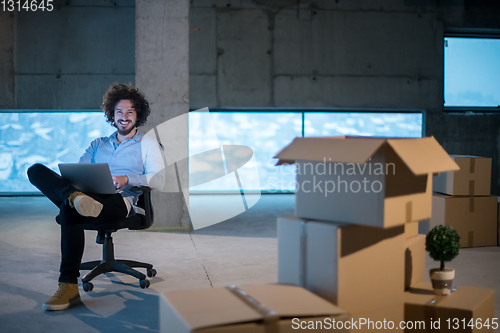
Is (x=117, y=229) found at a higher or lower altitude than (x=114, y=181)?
lower

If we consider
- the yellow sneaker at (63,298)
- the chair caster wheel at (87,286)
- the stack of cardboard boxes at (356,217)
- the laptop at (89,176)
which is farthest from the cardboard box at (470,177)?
the yellow sneaker at (63,298)

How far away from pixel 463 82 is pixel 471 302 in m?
6.12

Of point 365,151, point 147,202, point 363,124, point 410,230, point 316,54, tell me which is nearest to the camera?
point 365,151

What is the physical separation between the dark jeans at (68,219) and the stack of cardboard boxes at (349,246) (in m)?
1.01

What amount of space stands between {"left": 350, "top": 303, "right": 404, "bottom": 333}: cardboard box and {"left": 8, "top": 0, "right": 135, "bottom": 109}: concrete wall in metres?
5.60

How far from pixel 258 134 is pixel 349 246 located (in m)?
5.43

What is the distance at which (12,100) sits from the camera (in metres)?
6.50

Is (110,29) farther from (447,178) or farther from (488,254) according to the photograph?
(488,254)

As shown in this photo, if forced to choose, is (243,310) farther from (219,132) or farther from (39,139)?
(39,139)

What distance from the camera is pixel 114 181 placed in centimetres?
256

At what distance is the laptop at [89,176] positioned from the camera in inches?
92.7

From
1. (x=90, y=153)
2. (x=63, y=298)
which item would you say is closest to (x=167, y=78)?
(x=90, y=153)

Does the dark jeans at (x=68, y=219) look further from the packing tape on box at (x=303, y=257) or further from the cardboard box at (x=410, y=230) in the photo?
the cardboard box at (x=410, y=230)

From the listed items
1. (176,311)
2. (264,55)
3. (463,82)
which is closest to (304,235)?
(176,311)
